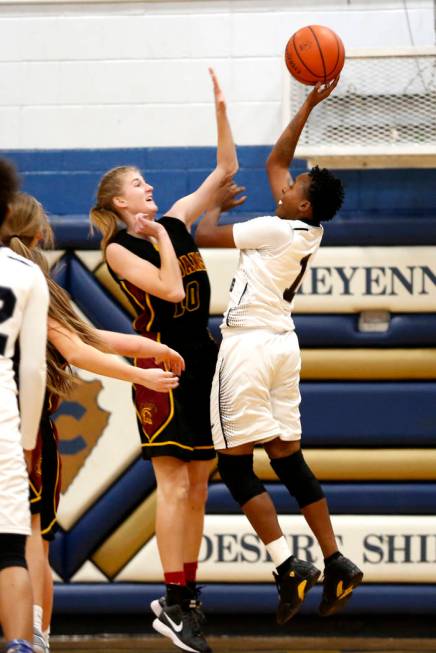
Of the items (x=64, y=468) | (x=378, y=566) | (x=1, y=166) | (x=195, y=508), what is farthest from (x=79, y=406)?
(x=1, y=166)

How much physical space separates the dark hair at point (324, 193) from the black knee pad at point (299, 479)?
0.96 meters

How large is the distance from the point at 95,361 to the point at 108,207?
1071 mm

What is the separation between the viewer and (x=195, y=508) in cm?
457

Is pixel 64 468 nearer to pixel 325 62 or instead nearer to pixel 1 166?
pixel 325 62

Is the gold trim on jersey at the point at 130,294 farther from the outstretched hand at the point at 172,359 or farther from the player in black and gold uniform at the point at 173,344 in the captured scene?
the outstretched hand at the point at 172,359

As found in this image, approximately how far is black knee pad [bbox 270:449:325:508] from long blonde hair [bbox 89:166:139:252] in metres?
1.11

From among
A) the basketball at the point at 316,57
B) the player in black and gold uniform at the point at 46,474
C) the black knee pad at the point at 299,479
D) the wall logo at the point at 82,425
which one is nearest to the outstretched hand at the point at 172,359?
the player in black and gold uniform at the point at 46,474

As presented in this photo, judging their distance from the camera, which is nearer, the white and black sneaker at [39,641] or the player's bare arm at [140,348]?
the white and black sneaker at [39,641]

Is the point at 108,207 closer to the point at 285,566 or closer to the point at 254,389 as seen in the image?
the point at 254,389

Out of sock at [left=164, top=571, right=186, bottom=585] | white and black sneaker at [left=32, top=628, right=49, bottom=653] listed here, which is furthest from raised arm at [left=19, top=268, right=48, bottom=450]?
sock at [left=164, top=571, right=186, bottom=585]

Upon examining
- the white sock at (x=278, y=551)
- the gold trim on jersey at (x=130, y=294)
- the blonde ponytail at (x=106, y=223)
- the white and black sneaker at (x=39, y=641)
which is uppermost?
the blonde ponytail at (x=106, y=223)

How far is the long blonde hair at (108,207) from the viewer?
4.50 m

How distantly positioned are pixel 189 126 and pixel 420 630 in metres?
2.80

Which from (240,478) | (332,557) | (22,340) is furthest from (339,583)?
(22,340)
